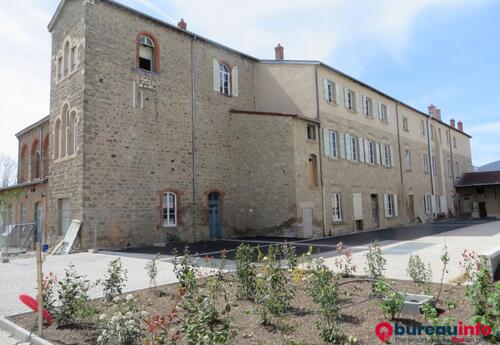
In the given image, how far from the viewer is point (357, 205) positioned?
2061 centimetres

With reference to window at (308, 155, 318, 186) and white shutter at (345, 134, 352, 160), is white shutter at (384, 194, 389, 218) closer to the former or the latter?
white shutter at (345, 134, 352, 160)

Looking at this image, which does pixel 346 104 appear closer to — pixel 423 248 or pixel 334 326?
pixel 423 248

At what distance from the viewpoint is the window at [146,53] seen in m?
15.8

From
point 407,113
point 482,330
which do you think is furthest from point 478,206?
point 482,330

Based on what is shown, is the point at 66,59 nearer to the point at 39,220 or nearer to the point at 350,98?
the point at 39,220

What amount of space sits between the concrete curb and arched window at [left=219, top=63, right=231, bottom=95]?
50.0 feet

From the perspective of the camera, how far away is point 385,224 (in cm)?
2306

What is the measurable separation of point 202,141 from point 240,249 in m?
11.6

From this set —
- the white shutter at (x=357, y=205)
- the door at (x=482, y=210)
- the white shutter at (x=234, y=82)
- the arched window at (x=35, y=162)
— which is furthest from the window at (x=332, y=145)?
the door at (x=482, y=210)

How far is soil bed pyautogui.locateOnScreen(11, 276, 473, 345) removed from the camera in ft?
13.5

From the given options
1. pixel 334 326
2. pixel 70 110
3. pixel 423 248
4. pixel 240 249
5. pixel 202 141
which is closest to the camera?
pixel 334 326

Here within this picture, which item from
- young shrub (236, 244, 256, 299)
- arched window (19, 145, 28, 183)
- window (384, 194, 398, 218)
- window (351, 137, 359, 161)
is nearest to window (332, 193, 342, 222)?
window (351, 137, 359, 161)

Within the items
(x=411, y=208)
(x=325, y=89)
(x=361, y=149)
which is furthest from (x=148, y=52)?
(x=411, y=208)

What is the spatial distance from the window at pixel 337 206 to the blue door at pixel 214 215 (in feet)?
19.9
